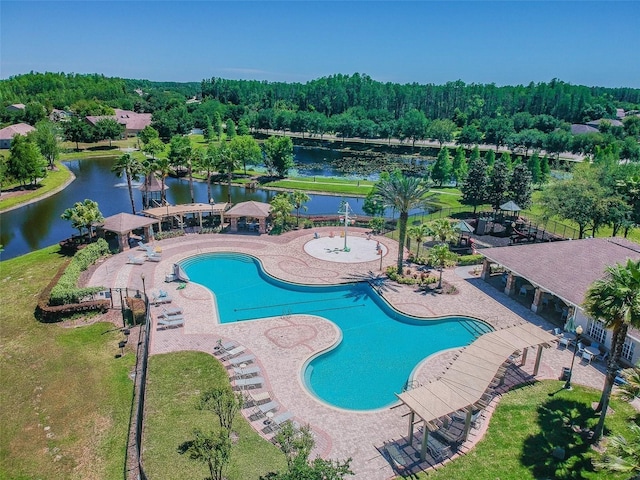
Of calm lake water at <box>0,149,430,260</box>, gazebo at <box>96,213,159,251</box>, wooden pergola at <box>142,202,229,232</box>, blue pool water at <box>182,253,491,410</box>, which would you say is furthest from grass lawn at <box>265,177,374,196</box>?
gazebo at <box>96,213,159,251</box>

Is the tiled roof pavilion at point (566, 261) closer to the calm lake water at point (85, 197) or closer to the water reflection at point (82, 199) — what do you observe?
the calm lake water at point (85, 197)

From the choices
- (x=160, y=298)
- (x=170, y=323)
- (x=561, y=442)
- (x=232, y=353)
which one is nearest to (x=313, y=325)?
(x=232, y=353)

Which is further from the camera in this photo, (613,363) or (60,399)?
(60,399)

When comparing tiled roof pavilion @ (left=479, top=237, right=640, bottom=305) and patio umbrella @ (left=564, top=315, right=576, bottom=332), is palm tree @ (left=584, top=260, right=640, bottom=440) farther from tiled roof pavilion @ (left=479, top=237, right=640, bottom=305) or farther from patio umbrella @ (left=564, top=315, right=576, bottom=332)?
tiled roof pavilion @ (left=479, top=237, right=640, bottom=305)

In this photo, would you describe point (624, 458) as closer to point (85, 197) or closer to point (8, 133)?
point (85, 197)

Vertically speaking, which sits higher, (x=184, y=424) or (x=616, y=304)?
(x=616, y=304)

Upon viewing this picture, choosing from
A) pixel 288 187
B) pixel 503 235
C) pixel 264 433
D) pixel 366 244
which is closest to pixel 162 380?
pixel 264 433

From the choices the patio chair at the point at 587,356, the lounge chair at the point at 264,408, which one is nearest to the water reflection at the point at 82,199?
the lounge chair at the point at 264,408
